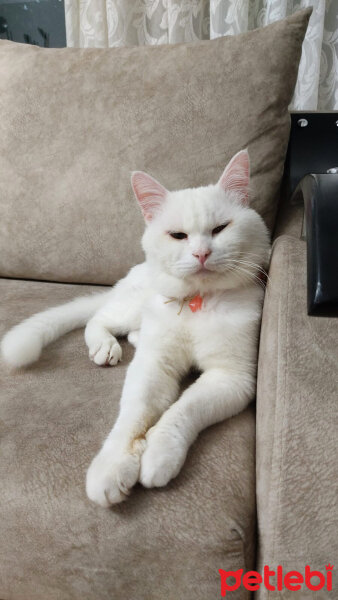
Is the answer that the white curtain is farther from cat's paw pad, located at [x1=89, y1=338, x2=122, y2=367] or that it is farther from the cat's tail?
cat's paw pad, located at [x1=89, y1=338, x2=122, y2=367]

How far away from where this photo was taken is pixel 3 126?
1434mm

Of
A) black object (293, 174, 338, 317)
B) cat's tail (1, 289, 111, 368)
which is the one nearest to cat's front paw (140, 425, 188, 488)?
black object (293, 174, 338, 317)

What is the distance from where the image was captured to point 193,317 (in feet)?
3.18

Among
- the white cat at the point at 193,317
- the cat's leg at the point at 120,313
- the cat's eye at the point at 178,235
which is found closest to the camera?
the white cat at the point at 193,317

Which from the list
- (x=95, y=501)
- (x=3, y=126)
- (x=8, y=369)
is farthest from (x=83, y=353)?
(x=3, y=126)

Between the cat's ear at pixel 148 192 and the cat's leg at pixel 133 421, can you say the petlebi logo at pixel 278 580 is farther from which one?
the cat's ear at pixel 148 192

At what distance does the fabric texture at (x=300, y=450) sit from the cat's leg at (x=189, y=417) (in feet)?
0.38

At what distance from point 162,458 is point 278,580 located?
0.73 feet

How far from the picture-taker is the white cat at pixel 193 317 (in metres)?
0.83

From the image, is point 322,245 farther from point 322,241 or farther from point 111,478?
point 111,478

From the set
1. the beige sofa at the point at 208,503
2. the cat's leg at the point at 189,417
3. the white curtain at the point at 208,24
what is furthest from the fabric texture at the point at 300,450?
the white curtain at the point at 208,24

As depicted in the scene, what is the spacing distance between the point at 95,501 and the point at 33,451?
15cm

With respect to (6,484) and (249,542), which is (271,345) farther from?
(6,484)

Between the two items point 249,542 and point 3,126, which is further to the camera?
point 3,126
